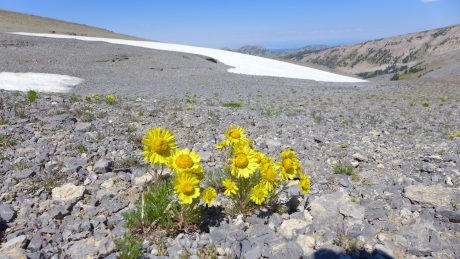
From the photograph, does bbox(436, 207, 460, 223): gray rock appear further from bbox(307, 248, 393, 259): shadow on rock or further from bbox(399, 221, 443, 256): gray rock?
bbox(307, 248, 393, 259): shadow on rock

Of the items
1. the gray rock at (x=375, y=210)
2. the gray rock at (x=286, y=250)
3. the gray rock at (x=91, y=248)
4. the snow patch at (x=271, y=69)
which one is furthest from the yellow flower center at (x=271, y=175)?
the snow patch at (x=271, y=69)

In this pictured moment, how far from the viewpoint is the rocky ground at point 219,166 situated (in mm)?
3838

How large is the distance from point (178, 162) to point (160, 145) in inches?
11.2

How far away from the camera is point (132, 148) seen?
677 cm

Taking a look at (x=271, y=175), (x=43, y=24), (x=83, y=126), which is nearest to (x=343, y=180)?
(x=271, y=175)

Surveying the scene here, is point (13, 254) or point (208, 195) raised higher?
point (208, 195)

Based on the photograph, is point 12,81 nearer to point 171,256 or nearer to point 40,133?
point 40,133

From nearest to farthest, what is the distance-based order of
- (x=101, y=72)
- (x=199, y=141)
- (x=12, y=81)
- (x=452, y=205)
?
(x=452, y=205), (x=199, y=141), (x=12, y=81), (x=101, y=72)

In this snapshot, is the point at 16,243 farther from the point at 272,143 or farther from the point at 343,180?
the point at 272,143

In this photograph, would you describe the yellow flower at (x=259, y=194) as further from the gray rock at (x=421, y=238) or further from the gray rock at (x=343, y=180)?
the gray rock at (x=343, y=180)

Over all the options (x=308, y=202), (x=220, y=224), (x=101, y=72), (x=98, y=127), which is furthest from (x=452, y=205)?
(x=101, y=72)

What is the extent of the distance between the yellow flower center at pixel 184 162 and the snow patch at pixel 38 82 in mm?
16410

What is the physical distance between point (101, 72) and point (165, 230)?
80.2ft

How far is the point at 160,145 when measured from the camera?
3725mm
